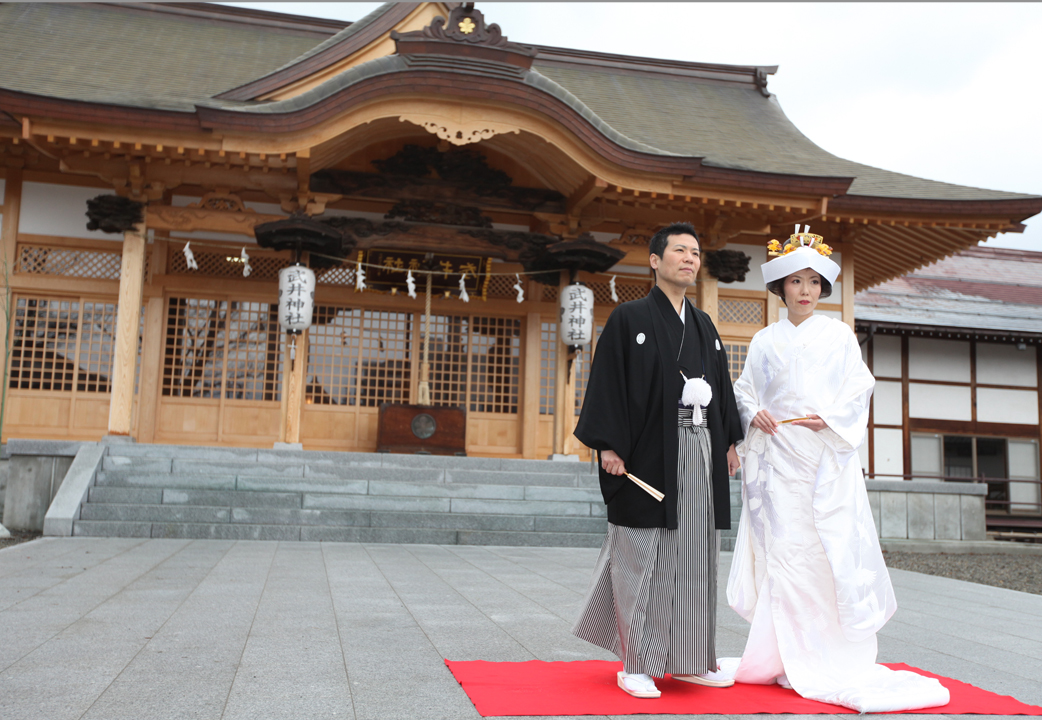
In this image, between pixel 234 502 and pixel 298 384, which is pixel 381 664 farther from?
pixel 298 384

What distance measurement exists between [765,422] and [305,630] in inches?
84.0

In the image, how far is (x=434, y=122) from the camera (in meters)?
9.20

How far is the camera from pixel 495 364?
11523 millimetres

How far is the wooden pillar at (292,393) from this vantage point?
9320 mm

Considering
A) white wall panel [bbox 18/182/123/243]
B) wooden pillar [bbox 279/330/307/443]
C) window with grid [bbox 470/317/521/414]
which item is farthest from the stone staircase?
white wall panel [bbox 18/182/123/243]

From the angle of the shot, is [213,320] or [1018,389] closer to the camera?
[213,320]

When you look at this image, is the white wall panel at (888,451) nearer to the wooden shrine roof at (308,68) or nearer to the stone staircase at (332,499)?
the wooden shrine roof at (308,68)

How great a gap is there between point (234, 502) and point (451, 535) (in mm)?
2032

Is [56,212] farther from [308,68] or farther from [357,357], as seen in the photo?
[357,357]

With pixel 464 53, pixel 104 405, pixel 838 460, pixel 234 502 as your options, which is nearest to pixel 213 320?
pixel 104 405

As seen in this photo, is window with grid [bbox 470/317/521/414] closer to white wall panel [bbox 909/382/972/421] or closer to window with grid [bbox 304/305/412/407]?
window with grid [bbox 304/305/412/407]

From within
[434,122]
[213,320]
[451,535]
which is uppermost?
[434,122]

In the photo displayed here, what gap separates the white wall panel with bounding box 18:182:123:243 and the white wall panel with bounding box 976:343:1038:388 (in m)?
13.8

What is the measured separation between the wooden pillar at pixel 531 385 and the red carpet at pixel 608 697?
26.5 ft
